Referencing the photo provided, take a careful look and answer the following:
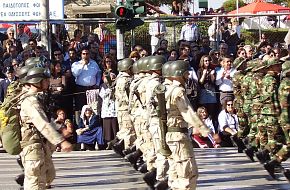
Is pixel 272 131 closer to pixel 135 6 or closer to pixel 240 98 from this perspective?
pixel 240 98

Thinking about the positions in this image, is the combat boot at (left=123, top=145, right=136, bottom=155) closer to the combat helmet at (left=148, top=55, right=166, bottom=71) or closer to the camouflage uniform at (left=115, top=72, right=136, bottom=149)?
the camouflage uniform at (left=115, top=72, right=136, bottom=149)

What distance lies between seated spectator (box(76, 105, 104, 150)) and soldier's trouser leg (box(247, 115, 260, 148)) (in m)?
4.92

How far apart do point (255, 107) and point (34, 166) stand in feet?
16.3

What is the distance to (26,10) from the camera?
2227 cm

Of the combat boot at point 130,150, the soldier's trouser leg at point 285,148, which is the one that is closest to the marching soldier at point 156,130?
the soldier's trouser leg at point 285,148

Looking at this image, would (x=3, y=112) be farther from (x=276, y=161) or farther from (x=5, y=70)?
(x=5, y=70)

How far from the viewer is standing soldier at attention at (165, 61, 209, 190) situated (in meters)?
11.5

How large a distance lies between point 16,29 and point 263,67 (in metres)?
9.68

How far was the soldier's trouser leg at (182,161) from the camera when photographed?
11.6m

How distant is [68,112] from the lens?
20.3 metres

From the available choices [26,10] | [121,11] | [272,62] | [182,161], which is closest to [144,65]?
[272,62]

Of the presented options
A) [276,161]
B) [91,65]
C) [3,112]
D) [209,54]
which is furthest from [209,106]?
[3,112]

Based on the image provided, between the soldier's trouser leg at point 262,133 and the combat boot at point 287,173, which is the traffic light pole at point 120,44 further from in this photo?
the combat boot at point 287,173

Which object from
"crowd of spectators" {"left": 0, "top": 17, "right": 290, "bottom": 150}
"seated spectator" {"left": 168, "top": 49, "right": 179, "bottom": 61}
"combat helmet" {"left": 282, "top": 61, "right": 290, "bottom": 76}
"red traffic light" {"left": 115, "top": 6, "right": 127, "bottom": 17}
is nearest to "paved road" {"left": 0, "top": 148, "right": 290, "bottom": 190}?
"crowd of spectators" {"left": 0, "top": 17, "right": 290, "bottom": 150}
